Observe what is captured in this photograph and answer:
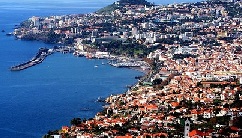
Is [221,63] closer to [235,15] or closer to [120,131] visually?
[120,131]

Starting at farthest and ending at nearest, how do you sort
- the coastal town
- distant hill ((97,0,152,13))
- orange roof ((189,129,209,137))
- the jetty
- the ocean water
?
distant hill ((97,0,152,13))
the jetty
the ocean water
the coastal town
orange roof ((189,129,209,137))

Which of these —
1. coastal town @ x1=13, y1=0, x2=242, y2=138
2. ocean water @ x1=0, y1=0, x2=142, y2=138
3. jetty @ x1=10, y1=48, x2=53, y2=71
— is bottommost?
ocean water @ x1=0, y1=0, x2=142, y2=138

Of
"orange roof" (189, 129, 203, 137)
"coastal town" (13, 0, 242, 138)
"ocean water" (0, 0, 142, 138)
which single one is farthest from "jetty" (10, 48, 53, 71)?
"orange roof" (189, 129, 203, 137)

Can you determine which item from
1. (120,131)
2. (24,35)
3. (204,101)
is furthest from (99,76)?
(24,35)

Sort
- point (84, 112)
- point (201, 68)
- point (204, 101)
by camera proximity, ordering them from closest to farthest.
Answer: point (204, 101) → point (84, 112) → point (201, 68)

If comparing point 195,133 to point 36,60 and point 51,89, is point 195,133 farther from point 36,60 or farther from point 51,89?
point 36,60

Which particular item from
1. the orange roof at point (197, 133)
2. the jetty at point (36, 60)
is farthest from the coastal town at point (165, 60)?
the jetty at point (36, 60)

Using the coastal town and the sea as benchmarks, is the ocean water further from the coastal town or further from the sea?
the coastal town
